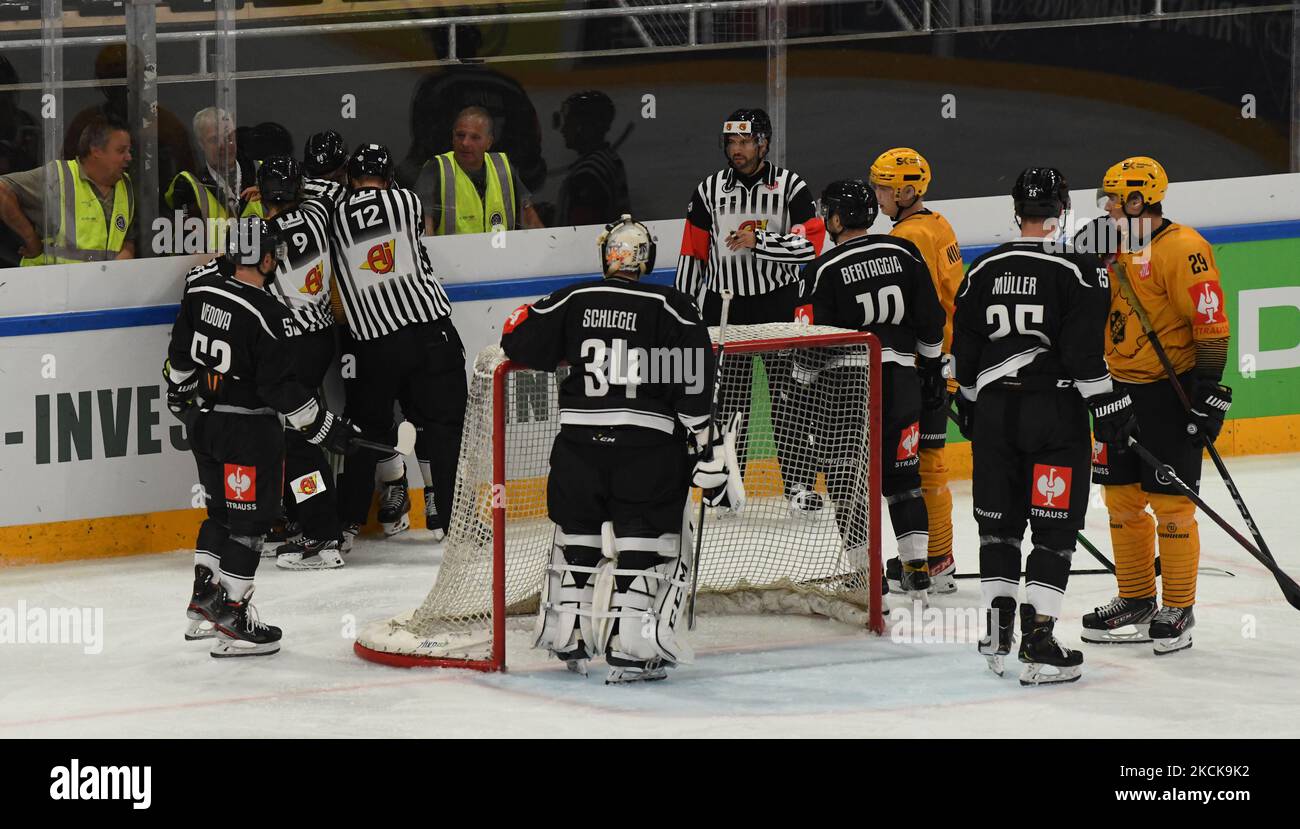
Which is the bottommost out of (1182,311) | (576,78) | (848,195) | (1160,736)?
(1160,736)

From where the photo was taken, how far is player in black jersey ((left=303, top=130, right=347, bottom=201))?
6.59m

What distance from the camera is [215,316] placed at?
500 cm

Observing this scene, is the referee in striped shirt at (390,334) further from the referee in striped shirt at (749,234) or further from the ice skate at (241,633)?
the ice skate at (241,633)

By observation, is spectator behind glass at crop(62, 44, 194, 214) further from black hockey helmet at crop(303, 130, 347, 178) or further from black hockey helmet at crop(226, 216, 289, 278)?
black hockey helmet at crop(226, 216, 289, 278)

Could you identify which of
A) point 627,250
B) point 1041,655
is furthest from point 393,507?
point 1041,655

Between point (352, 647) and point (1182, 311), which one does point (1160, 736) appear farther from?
point (352, 647)

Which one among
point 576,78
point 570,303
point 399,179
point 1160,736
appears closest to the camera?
point 1160,736

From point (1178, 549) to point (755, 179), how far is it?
86.6 inches

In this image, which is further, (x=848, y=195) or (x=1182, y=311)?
Result: (x=848, y=195)

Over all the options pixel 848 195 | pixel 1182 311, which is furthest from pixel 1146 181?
pixel 848 195

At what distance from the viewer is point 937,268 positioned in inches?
238

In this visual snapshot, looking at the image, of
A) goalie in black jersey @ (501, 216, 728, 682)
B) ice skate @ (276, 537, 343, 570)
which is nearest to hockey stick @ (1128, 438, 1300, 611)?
goalie in black jersey @ (501, 216, 728, 682)

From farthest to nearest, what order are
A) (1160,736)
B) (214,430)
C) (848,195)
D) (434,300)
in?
(434,300) → (848,195) → (214,430) → (1160,736)
